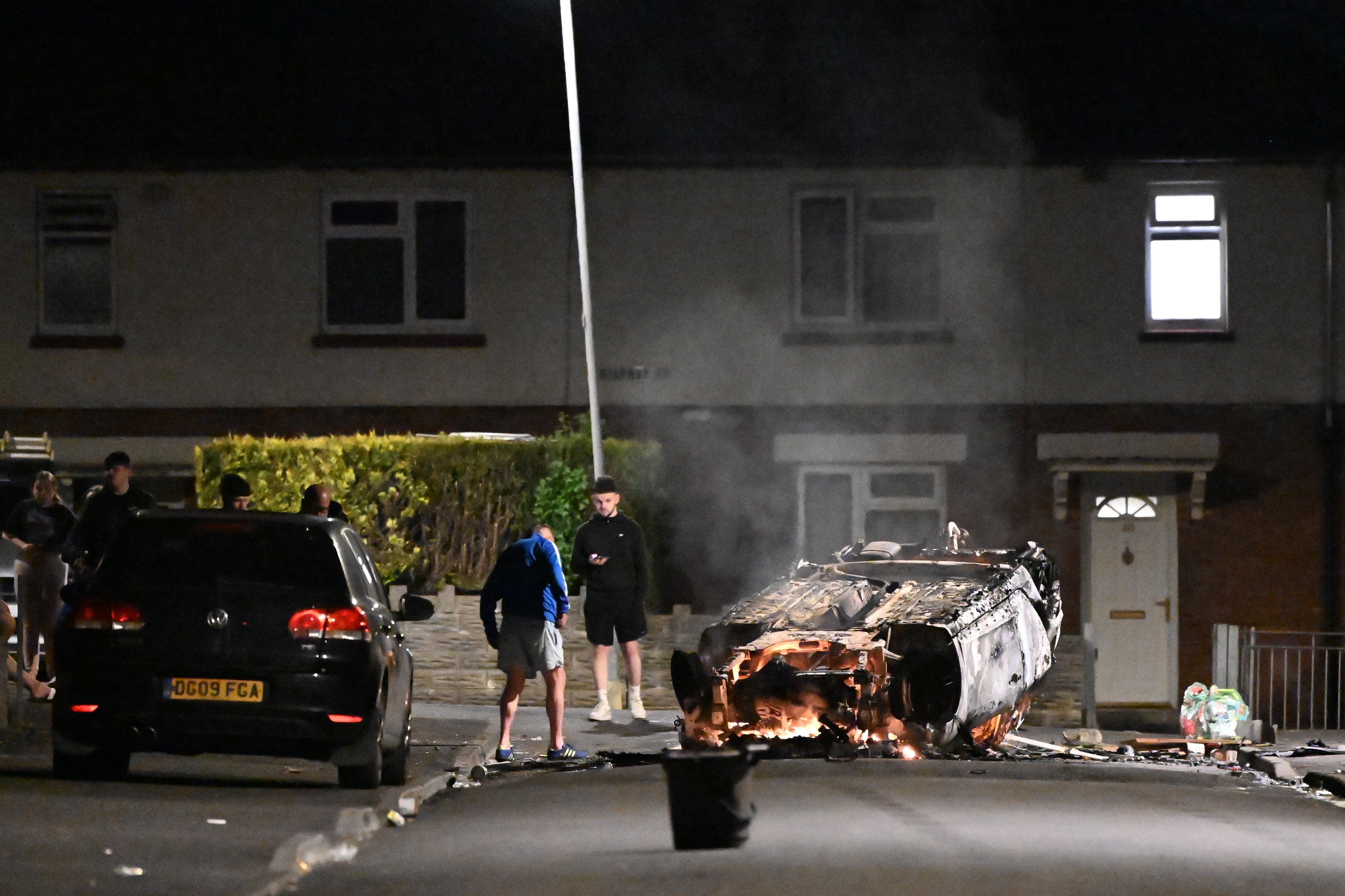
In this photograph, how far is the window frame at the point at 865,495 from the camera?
75.9 feet

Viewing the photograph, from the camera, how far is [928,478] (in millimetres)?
23219

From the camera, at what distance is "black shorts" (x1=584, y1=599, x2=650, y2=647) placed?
16.3 meters

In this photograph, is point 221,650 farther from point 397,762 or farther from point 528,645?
point 528,645

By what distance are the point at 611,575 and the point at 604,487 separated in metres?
0.67

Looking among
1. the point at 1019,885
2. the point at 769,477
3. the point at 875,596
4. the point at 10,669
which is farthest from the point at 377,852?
the point at 769,477

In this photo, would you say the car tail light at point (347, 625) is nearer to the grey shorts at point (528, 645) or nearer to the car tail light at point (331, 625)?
the car tail light at point (331, 625)

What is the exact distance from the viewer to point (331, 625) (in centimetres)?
1137

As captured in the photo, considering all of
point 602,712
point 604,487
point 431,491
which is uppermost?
point 604,487

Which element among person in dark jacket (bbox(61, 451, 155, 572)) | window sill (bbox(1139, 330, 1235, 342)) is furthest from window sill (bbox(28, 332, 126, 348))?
window sill (bbox(1139, 330, 1235, 342))

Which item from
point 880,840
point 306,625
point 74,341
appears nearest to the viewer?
point 880,840

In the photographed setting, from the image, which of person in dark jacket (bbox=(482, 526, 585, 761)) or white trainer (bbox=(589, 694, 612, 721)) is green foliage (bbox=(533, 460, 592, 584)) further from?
person in dark jacket (bbox=(482, 526, 585, 761))

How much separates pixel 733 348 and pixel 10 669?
29.5 feet

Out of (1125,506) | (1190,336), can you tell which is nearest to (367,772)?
(1125,506)

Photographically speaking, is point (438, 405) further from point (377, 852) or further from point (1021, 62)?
point (377, 852)
